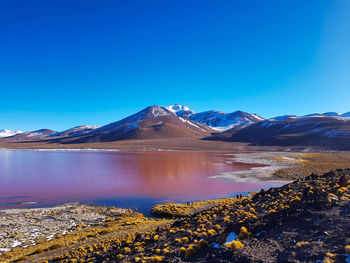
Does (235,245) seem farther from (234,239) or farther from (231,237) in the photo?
(231,237)

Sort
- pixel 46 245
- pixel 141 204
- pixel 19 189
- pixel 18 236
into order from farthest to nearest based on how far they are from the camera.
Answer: pixel 19 189 < pixel 141 204 < pixel 18 236 < pixel 46 245

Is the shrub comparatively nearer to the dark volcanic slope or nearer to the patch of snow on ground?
the patch of snow on ground

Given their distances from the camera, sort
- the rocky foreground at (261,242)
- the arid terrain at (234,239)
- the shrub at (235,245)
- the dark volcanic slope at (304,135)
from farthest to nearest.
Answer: the dark volcanic slope at (304,135) < the shrub at (235,245) < the arid terrain at (234,239) < the rocky foreground at (261,242)

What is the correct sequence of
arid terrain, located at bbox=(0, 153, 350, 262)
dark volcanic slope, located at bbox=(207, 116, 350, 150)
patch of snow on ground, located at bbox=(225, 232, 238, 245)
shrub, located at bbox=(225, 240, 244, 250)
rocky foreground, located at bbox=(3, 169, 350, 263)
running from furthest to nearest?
dark volcanic slope, located at bbox=(207, 116, 350, 150) → patch of snow on ground, located at bbox=(225, 232, 238, 245) → shrub, located at bbox=(225, 240, 244, 250) → arid terrain, located at bbox=(0, 153, 350, 262) → rocky foreground, located at bbox=(3, 169, 350, 263)

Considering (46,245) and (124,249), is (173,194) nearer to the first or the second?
(46,245)

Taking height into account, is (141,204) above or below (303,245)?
below

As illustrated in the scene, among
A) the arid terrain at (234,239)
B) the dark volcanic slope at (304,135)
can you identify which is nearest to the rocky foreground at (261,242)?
the arid terrain at (234,239)

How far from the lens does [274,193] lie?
15.8 metres

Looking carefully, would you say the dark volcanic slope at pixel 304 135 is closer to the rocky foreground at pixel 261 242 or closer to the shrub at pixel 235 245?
the rocky foreground at pixel 261 242

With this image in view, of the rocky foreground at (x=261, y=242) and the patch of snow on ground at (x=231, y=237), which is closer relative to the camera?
the rocky foreground at (x=261, y=242)

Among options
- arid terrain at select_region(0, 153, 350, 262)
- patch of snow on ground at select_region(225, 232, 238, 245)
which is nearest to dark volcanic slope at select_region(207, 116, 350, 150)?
arid terrain at select_region(0, 153, 350, 262)

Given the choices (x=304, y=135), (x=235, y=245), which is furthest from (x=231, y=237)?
(x=304, y=135)

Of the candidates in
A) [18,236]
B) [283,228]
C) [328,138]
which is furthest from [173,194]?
[328,138]

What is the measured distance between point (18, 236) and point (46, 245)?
3.28 meters
